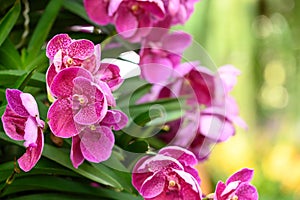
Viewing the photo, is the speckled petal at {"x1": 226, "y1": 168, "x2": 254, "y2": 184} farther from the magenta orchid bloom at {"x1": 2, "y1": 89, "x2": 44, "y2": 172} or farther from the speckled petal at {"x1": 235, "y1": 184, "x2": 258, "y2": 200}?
the magenta orchid bloom at {"x1": 2, "y1": 89, "x2": 44, "y2": 172}

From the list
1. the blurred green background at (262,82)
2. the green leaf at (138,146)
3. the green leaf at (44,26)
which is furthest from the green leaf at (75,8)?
the blurred green background at (262,82)

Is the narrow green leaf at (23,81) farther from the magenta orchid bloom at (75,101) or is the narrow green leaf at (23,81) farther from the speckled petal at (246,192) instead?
the speckled petal at (246,192)

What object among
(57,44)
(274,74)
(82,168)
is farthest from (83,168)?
(274,74)

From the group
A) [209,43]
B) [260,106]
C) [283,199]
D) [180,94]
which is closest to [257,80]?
[260,106]

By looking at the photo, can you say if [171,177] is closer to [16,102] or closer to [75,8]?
[16,102]

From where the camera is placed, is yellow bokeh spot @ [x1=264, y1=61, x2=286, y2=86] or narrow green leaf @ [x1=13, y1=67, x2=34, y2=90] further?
yellow bokeh spot @ [x1=264, y1=61, x2=286, y2=86]

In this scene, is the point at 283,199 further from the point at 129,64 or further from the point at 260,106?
the point at 260,106

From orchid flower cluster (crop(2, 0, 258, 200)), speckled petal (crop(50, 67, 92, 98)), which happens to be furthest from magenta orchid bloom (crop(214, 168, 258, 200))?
speckled petal (crop(50, 67, 92, 98))
